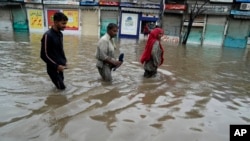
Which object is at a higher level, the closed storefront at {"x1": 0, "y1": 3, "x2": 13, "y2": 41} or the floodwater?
the closed storefront at {"x1": 0, "y1": 3, "x2": 13, "y2": 41}

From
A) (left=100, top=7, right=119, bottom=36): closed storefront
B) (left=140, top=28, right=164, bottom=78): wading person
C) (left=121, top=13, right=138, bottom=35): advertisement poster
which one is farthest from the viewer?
(left=100, top=7, right=119, bottom=36): closed storefront

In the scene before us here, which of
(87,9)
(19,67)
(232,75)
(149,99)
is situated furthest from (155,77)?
(87,9)

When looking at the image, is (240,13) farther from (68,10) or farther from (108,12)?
(68,10)

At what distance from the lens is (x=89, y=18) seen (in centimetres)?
3219

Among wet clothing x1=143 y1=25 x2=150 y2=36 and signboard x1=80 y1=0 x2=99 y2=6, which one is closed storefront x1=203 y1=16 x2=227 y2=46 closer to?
wet clothing x1=143 y1=25 x2=150 y2=36

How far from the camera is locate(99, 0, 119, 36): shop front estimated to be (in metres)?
31.1

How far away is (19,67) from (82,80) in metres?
2.70

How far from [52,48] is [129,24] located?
26594 mm

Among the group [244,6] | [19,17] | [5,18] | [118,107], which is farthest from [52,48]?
[5,18]

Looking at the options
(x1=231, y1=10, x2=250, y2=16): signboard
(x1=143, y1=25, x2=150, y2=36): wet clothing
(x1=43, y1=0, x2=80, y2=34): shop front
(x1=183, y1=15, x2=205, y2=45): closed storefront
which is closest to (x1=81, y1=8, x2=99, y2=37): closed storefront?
(x1=43, y1=0, x2=80, y2=34): shop front

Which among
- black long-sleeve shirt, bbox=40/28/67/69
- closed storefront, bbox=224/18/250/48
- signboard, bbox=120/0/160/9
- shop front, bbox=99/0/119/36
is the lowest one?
closed storefront, bbox=224/18/250/48

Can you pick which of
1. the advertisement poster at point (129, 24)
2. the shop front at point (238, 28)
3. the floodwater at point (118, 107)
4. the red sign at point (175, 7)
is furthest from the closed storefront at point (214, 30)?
the floodwater at point (118, 107)

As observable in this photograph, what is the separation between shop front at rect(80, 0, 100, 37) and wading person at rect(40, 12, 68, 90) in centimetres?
2660

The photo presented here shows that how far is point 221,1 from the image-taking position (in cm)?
2945
